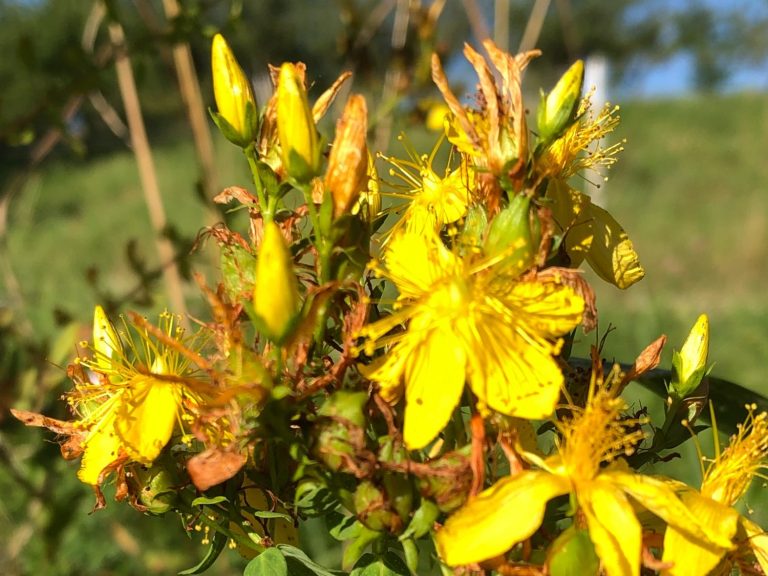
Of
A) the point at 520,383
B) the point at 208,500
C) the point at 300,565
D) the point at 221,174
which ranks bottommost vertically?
the point at 221,174

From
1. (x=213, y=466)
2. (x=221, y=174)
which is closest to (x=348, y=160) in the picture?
(x=213, y=466)

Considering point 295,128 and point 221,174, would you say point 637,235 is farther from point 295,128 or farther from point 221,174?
point 295,128

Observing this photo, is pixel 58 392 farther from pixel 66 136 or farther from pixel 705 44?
pixel 705 44

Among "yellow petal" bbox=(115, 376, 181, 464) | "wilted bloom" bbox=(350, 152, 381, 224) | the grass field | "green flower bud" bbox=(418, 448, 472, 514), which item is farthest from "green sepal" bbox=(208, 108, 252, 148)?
the grass field

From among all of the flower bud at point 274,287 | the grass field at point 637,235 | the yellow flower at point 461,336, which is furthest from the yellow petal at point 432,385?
the grass field at point 637,235

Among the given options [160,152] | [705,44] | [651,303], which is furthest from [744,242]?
[705,44]

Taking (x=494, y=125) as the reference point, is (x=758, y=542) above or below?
below
